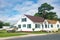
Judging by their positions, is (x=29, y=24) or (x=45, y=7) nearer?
(x=29, y=24)

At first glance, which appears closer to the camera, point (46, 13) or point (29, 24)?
point (29, 24)

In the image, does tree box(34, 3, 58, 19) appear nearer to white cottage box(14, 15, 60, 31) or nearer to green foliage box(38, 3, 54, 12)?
green foliage box(38, 3, 54, 12)

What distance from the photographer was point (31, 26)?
193 ft

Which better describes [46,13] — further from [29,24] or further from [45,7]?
[29,24]

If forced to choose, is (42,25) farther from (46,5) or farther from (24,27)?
(46,5)

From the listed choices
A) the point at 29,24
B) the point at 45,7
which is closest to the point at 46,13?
the point at 45,7

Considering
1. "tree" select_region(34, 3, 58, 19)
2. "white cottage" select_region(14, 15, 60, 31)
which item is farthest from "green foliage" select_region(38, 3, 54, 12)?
"white cottage" select_region(14, 15, 60, 31)

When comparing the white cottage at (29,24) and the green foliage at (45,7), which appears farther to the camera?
the green foliage at (45,7)

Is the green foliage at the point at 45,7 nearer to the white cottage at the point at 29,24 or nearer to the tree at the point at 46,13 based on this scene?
the tree at the point at 46,13

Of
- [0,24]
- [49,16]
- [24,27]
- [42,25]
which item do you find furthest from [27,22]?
[49,16]

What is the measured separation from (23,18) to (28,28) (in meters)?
3.59

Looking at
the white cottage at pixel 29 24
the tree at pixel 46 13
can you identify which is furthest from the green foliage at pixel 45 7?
the white cottage at pixel 29 24

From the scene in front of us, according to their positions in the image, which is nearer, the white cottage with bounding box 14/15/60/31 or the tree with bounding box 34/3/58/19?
the white cottage with bounding box 14/15/60/31

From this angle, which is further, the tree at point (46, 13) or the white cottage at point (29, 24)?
the tree at point (46, 13)
